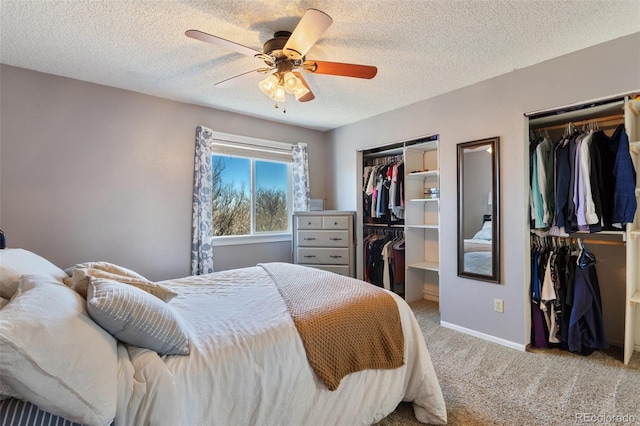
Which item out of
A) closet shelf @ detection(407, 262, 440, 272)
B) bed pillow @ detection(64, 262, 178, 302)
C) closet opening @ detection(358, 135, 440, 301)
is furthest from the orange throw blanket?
closet opening @ detection(358, 135, 440, 301)

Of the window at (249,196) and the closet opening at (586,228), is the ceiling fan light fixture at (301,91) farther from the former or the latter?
the closet opening at (586,228)

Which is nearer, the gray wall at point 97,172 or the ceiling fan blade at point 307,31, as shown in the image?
the ceiling fan blade at point 307,31

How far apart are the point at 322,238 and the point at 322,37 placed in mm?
2406

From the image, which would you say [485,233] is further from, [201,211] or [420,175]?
[201,211]

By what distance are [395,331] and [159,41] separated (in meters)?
2.50

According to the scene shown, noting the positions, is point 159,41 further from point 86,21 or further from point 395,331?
point 395,331

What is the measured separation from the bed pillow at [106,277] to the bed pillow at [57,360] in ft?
1.07

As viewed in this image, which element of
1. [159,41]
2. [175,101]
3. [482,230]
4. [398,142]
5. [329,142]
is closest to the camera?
[159,41]

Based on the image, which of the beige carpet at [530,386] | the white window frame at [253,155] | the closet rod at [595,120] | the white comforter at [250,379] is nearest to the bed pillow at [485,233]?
the beige carpet at [530,386]

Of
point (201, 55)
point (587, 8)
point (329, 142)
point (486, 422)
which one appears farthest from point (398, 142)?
point (486, 422)

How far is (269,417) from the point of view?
1301 millimetres

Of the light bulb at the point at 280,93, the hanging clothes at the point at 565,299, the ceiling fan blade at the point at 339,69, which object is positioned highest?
the ceiling fan blade at the point at 339,69

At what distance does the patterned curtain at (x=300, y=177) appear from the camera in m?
4.26

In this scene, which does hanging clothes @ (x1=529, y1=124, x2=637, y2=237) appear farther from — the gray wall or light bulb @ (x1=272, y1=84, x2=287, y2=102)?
the gray wall
